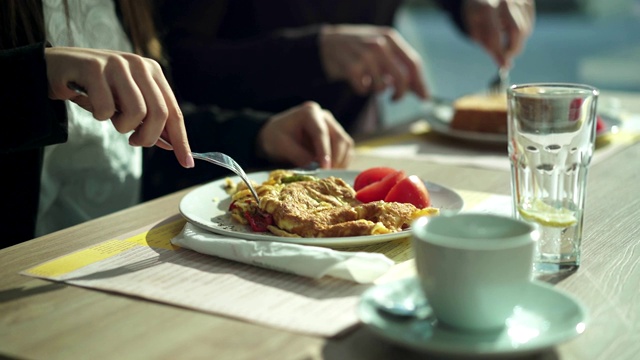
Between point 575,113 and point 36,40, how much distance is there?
822 millimetres

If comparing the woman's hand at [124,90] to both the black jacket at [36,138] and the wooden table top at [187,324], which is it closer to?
the black jacket at [36,138]

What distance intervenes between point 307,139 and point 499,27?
76cm

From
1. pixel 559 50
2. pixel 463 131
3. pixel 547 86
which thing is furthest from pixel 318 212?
pixel 559 50

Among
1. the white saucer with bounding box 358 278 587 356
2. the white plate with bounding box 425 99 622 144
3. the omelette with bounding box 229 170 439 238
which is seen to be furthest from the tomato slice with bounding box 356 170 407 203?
the white plate with bounding box 425 99 622 144

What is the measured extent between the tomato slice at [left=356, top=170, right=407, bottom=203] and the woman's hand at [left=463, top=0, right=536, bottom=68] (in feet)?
3.10

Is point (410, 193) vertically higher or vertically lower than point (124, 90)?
lower

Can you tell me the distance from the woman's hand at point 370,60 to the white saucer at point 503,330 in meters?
1.04

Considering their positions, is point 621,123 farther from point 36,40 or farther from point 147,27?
point 36,40

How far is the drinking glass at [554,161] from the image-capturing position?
0.82 meters

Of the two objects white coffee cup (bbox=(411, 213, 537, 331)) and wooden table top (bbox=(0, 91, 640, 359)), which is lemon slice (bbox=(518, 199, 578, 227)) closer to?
wooden table top (bbox=(0, 91, 640, 359))

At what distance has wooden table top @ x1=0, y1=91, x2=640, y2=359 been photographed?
632 millimetres

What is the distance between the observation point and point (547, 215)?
834 millimetres

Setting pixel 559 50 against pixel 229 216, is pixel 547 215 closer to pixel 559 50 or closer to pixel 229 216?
pixel 229 216

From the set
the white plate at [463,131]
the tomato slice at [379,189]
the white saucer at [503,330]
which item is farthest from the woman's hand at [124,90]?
the white plate at [463,131]
